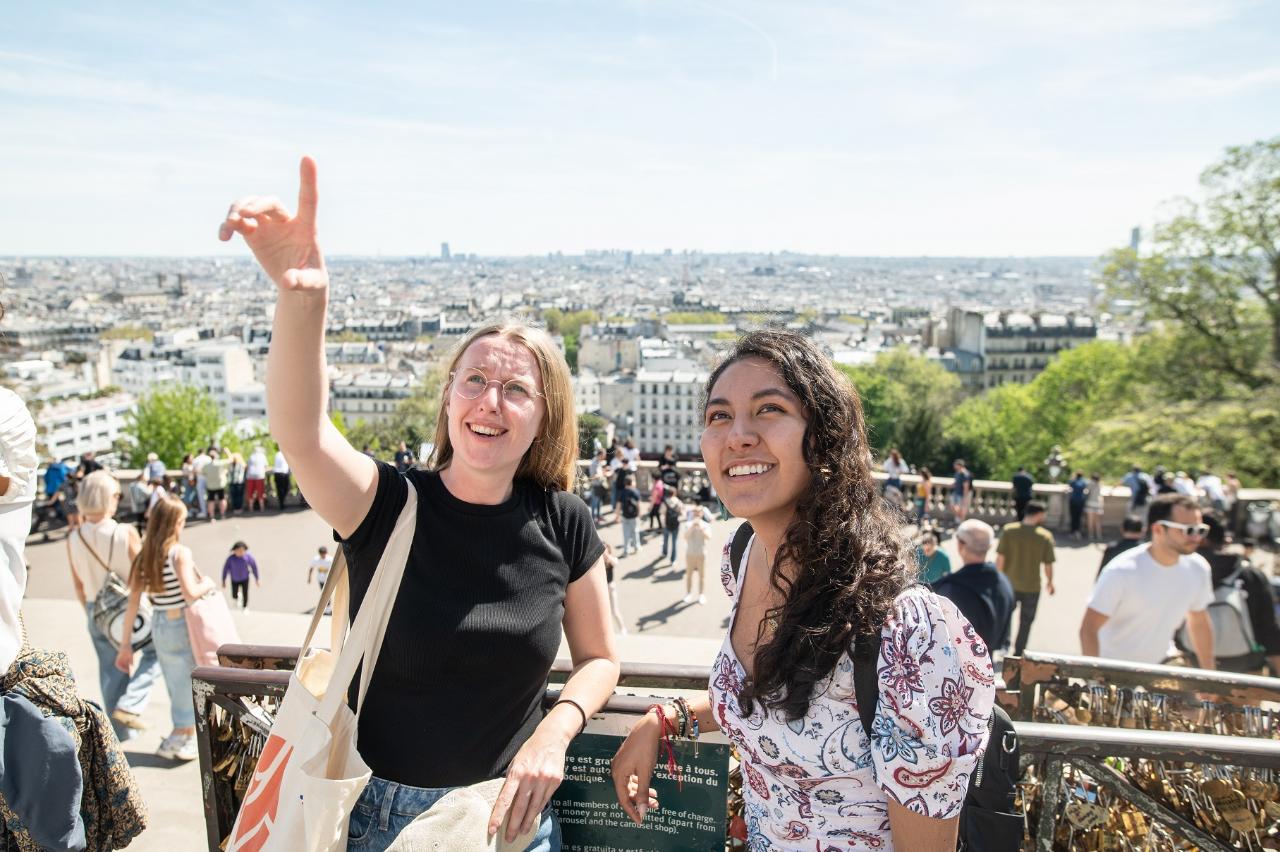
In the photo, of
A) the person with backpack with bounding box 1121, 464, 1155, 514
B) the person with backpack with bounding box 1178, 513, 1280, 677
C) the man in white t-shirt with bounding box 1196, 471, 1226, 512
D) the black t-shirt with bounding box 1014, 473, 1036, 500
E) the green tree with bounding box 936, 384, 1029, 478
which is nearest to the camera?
the person with backpack with bounding box 1178, 513, 1280, 677

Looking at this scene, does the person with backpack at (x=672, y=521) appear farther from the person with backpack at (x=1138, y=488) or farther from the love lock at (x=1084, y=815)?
the love lock at (x=1084, y=815)

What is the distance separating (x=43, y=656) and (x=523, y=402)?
4.83 feet

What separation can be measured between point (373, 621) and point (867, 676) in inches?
40.8

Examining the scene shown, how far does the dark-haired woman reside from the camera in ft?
5.55

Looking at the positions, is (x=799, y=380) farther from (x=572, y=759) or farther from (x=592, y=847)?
(x=592, y=847)

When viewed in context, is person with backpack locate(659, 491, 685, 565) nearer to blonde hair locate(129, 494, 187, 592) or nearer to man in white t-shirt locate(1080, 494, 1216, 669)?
man in white t-shirt locate(1080, 494, 1216, 669)

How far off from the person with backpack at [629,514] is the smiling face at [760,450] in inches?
399

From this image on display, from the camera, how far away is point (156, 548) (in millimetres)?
4934

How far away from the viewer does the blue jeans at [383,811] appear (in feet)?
6.80

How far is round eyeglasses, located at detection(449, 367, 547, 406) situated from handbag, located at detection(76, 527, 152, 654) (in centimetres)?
373

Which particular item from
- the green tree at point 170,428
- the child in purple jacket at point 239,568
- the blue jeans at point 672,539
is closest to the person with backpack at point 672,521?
the blue jeans at point 672,539

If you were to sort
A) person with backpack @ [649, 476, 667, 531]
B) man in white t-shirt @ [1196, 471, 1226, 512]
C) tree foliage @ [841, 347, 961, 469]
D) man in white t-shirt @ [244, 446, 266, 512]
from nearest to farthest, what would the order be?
man in white t-shirt @ [1196, 471, 1226, 512] < person with backpack @ [649, 476, 667, 531] < man in white t-shirt @ [244, 446, 266, 512] < tree foliage @ [841, 347, 961, 469]

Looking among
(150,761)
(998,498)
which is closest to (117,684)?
(150,761)

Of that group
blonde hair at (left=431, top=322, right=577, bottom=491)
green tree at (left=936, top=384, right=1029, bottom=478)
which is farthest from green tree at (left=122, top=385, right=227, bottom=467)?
blonde hair at (left=431, top=322, right=577, bottom=491)
